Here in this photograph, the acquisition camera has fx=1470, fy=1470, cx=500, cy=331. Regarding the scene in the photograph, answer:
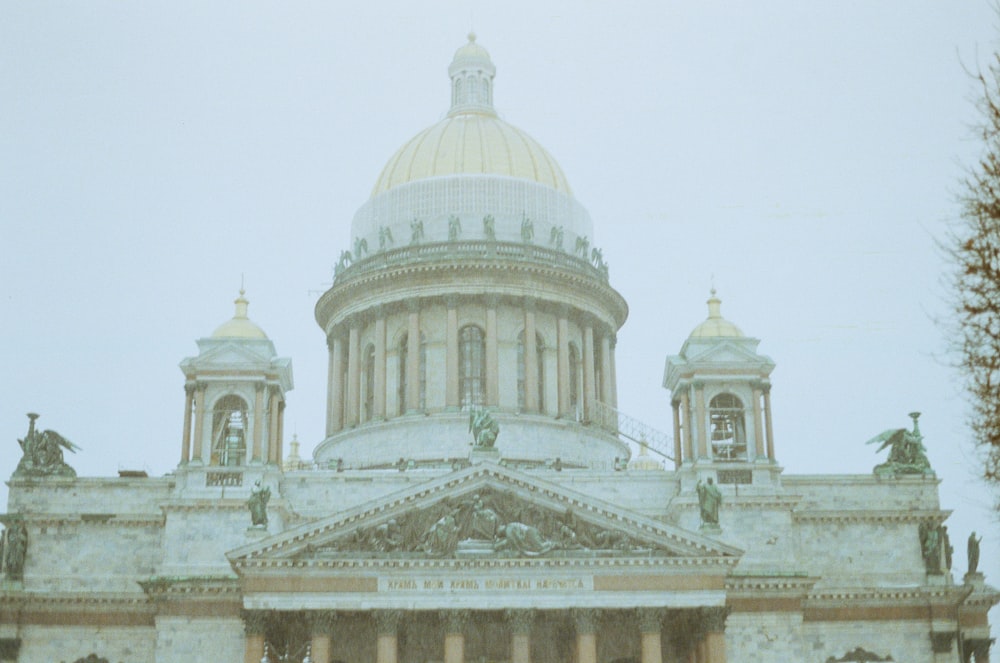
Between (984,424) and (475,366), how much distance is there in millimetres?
39195

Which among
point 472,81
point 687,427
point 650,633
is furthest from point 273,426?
point 472,81

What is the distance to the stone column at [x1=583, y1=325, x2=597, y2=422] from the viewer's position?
206 ft

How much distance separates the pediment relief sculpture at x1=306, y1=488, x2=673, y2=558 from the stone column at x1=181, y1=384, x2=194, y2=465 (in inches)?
316

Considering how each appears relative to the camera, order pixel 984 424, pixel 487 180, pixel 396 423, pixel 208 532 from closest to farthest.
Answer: pixel 984 424 < pixel 208 532 < pixel 396 423 < pixel 487 180

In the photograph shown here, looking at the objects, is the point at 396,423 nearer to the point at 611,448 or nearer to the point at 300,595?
the point at 611,448

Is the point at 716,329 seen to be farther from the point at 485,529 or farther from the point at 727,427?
the point at 485,529

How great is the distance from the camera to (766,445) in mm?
53375

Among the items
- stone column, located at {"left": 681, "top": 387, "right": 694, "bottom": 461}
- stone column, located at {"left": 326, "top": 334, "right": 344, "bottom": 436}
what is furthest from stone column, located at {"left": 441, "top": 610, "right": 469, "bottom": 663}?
stone column, located at {"left": 326, "top": 334, "right": 344, "bottom": 436}

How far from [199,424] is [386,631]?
37.3ft

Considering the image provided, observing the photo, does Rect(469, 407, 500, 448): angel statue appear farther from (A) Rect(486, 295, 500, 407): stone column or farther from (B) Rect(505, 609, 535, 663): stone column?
(A) Rect(486, 295, 500, 407): stone column

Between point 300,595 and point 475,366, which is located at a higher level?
point 475,366

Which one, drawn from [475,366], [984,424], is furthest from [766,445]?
[984,424]

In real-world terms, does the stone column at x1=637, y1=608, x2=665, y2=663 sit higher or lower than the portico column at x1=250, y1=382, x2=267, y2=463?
lower

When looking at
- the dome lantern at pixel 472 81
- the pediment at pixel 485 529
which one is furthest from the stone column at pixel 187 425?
the dome lantern at pixel 472 81
